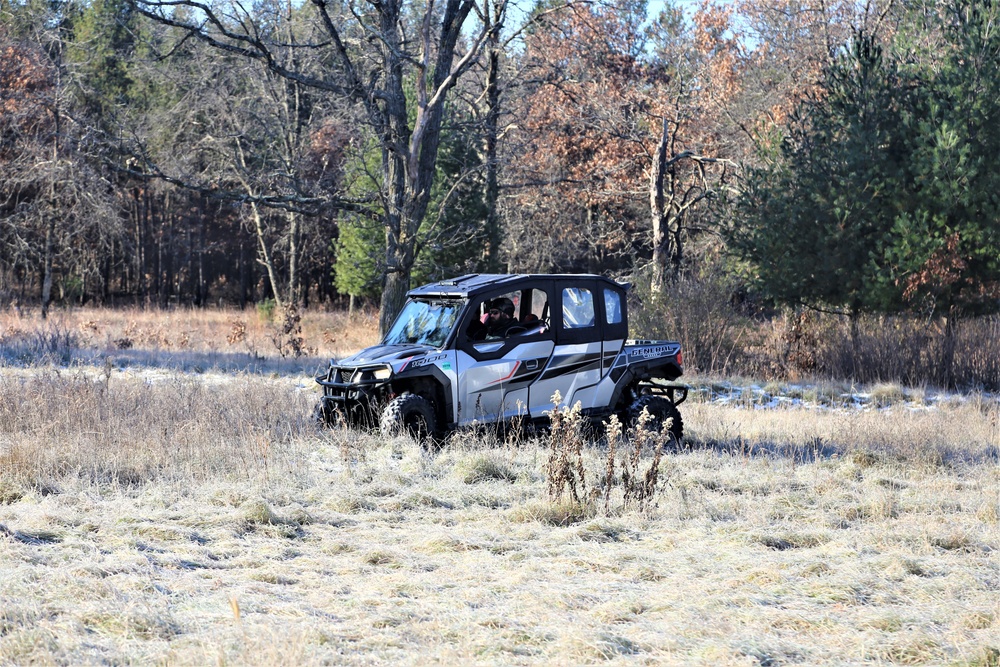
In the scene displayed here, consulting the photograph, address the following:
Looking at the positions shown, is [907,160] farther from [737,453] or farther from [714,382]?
[737,453]

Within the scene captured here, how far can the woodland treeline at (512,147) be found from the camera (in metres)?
19.2

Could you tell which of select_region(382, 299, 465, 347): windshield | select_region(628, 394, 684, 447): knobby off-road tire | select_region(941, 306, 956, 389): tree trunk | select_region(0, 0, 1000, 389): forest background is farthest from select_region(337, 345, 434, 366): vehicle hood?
select_region(941, 306, 956, 389): tree trunk

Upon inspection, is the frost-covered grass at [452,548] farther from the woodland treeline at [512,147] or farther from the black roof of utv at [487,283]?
the woodland treeline at [512,147]

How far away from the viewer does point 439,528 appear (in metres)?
7.33

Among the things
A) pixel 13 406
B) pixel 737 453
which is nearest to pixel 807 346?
pixel 737 453

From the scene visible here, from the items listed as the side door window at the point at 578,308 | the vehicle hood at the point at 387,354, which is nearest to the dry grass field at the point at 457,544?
the vehicle hood at the point at 387,354

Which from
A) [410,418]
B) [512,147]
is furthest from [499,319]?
[512,147]

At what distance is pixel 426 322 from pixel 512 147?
23.6 m

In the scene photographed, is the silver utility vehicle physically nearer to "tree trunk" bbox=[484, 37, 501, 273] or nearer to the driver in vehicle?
the driver in vehicle

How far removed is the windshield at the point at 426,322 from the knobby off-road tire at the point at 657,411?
2.18 meters

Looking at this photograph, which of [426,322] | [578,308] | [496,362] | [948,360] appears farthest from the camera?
[948,360]

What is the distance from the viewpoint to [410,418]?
1016 centimetres

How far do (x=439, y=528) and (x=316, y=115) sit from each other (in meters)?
33.5

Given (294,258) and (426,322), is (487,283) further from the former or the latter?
(294,258)
